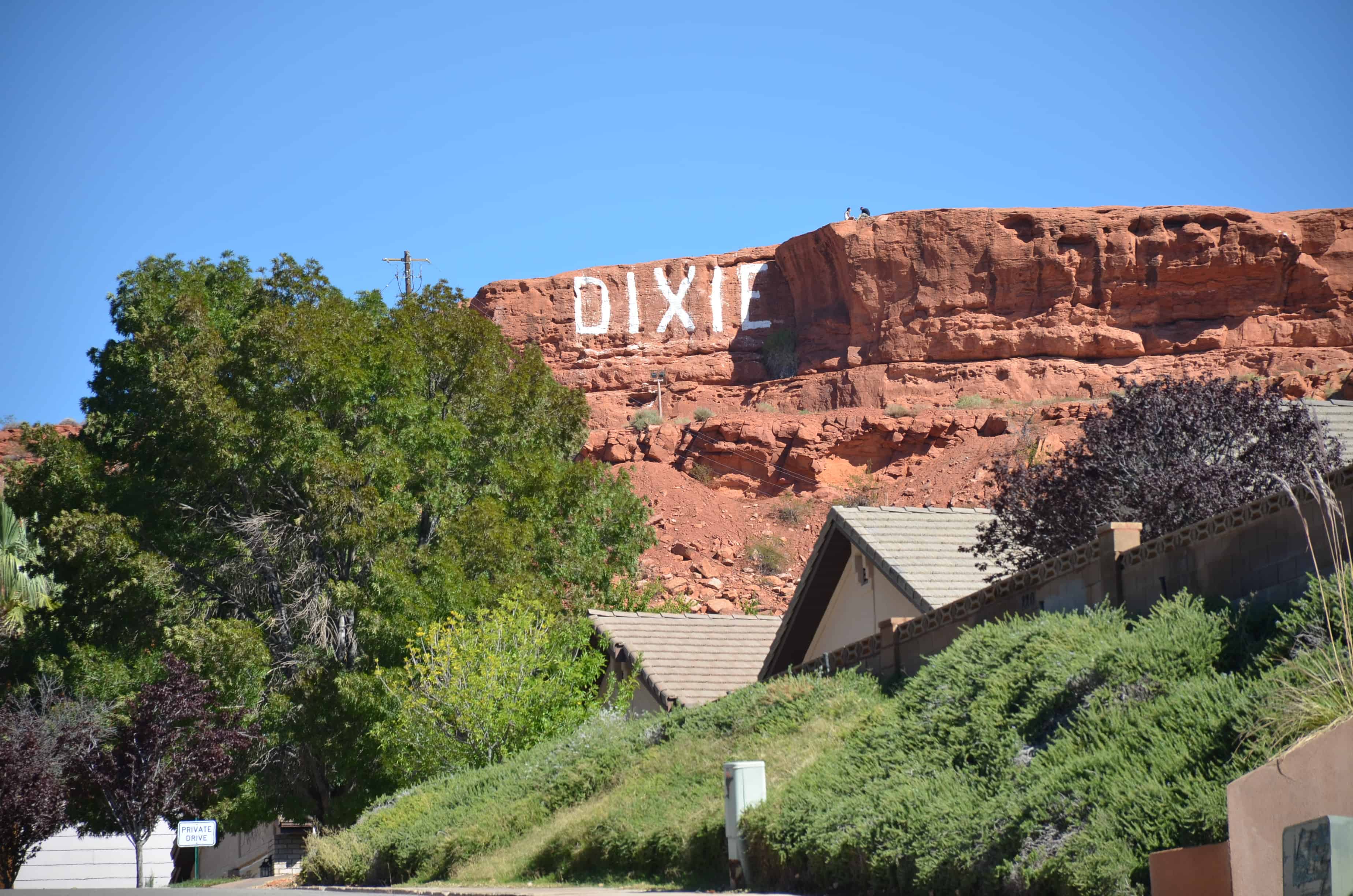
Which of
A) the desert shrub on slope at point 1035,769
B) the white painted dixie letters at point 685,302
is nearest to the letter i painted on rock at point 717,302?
the white painted dixie letters at point 685,302

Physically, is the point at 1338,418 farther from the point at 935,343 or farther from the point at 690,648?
Result: the point at 935,343

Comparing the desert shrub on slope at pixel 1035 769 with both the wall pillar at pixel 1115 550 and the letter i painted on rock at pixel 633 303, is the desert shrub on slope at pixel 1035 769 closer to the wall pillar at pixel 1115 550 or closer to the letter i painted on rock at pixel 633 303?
the wall pillar at pixel 1115 550

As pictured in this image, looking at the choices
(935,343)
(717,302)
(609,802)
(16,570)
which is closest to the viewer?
(609,802)

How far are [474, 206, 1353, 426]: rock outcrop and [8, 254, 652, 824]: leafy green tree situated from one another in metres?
40.5

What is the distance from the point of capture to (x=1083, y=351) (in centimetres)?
6750

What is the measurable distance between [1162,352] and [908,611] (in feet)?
169

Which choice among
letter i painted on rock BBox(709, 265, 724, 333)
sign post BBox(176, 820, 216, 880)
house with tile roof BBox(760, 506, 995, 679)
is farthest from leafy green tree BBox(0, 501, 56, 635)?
letter i painted on rock BBox(709, 265, 724, 333)

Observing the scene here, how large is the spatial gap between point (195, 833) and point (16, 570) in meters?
16.8

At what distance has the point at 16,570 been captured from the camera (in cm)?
3372

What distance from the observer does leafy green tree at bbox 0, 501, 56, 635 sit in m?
33.4

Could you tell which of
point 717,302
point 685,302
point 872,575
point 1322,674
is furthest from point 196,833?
point 685,302

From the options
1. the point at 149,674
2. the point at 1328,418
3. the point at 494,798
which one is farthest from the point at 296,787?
the point at 1328,418

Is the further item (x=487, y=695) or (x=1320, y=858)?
(x=487, y=695)

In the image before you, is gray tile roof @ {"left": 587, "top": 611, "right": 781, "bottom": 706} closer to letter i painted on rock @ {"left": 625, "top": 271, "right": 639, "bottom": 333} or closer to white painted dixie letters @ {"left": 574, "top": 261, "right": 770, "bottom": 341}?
white painted dixie letters @ {"left": 574, "top": 261, "right": 770, "bottom": 341}
